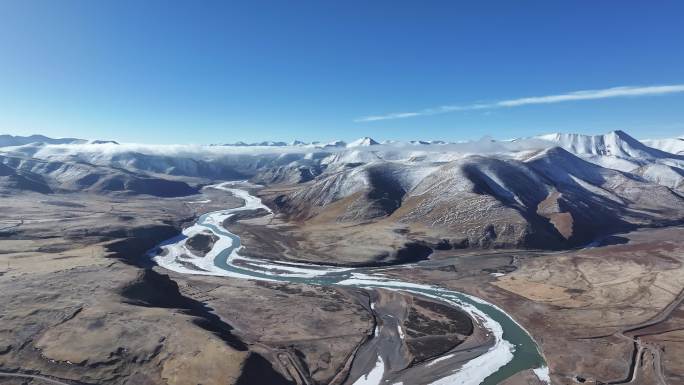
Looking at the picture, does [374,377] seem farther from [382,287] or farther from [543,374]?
[382,287]

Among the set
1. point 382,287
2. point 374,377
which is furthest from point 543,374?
point 382,287

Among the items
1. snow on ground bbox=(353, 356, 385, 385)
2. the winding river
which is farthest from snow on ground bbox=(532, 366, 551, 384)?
snow on ground bbox=(353, 356, 385, 385)

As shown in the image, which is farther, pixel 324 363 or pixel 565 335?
pixel 565 335

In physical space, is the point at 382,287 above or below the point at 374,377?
below

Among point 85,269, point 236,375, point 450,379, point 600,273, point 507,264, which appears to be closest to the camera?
point 236,375

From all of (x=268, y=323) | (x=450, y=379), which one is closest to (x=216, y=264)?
(x=268, y=323)

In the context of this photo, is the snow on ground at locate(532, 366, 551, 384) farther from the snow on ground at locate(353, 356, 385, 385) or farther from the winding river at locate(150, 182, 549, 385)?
the snow on ground at locate(353, 356, 385, 385)

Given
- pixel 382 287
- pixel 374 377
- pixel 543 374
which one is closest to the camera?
pixel 374 377

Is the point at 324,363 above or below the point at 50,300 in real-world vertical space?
below

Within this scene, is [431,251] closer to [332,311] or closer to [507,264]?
[507,264]
